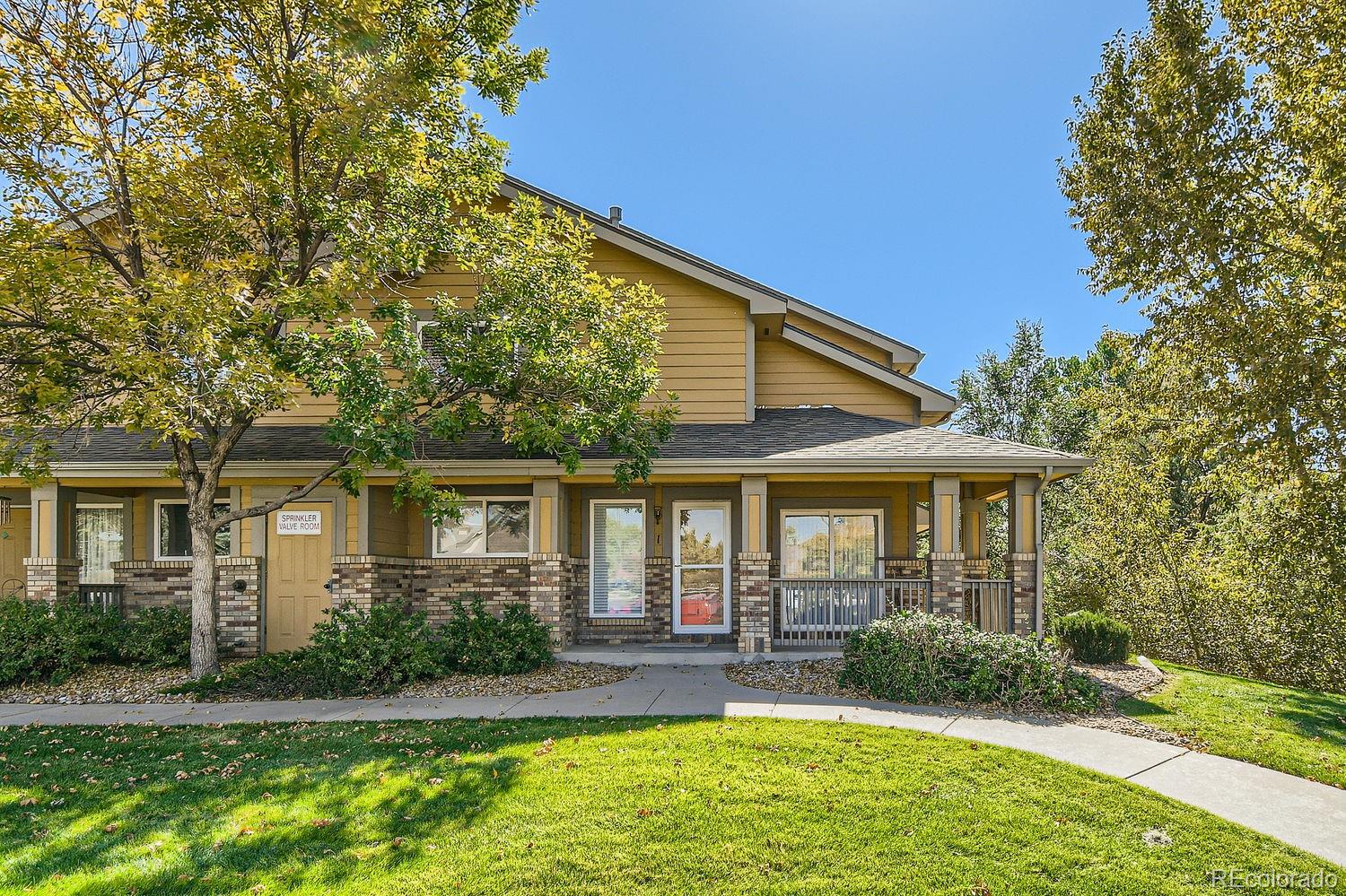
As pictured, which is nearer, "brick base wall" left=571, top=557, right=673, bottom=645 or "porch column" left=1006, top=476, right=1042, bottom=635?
"porch column" left=1006, top=476, right=1042, bottom=635

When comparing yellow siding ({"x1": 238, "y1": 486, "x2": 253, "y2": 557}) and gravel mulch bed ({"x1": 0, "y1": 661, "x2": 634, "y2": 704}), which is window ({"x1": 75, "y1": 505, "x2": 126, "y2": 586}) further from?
gravel mulch bed ({"x1": 0, "y1": 661, "x2": 634, "y2": 704})

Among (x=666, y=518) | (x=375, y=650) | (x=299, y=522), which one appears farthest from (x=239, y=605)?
(x=666, y=518)

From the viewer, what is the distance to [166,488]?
12305 mm

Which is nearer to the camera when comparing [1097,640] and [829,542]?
[1097,640]

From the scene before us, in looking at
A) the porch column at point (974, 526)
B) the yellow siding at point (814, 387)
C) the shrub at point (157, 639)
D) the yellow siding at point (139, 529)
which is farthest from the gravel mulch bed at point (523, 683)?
the porch column at point (974, 526)

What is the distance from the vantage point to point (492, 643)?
1004 cm

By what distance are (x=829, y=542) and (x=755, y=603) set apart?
7.80 ft

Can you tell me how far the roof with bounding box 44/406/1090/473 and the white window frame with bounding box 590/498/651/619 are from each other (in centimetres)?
147

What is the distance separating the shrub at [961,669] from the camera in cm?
797

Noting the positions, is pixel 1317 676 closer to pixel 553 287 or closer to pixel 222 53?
pixel 553 287

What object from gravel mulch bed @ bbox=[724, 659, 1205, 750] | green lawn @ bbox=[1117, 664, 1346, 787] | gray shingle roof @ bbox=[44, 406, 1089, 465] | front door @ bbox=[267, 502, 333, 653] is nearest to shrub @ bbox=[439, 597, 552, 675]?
gray shingle roof @ bbox=[44, 406, 1089, 465]

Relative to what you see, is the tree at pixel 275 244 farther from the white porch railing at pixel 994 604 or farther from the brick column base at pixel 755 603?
the white porch railing at pixel 994 604

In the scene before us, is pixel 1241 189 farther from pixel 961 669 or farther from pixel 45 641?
pixel 45 641

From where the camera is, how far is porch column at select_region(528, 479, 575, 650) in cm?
1095
